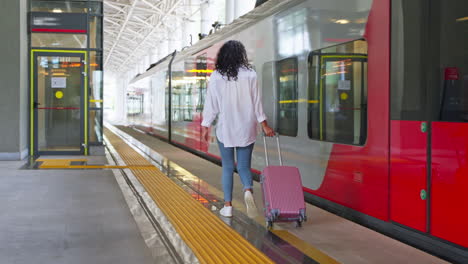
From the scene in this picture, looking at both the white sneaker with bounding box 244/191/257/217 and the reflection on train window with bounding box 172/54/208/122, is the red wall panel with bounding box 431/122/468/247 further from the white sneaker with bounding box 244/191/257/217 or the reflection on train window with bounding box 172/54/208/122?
the reflection on train window with bounding box 172/54/208/122

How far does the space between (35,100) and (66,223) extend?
6619 mm

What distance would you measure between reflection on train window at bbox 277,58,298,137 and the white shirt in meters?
1.33

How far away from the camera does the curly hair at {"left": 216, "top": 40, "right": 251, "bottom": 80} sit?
484 cm

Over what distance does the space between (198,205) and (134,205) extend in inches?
26.9

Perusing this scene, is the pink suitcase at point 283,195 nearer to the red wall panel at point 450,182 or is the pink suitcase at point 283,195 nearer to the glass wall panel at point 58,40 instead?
the red wall panel at point 450,182

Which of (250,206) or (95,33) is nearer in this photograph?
(250,206)

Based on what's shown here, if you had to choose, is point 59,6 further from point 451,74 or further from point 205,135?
point 451,74

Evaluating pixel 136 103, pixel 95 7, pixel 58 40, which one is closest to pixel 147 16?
pixel 136 103

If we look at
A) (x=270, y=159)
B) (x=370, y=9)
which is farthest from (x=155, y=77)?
(x=370, y=9)

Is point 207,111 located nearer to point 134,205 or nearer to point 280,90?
point 134,205

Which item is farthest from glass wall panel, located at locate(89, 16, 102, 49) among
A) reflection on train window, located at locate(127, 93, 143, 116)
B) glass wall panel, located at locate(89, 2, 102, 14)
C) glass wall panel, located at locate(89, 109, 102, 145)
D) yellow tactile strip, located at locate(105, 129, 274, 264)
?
reflection on train window, located at locate(127, 93, 143, 116)

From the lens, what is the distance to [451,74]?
3.73 m

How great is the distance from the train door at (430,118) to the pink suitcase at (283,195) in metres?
0.75

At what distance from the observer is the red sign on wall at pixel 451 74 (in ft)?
12.1
